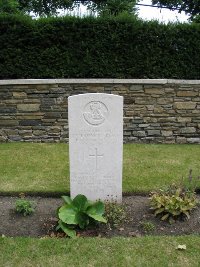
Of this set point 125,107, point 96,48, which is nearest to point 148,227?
point 125,107

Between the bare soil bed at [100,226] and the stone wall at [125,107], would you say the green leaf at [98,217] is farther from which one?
the stone wall at [125,107]

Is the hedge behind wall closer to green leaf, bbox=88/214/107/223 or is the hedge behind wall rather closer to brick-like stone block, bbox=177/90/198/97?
brick-like stone block, bbox=177/90/198/97

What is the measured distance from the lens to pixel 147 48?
808 centimetres

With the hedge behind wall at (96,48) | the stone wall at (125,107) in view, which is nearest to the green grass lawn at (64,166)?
the stone wall at (125,107)

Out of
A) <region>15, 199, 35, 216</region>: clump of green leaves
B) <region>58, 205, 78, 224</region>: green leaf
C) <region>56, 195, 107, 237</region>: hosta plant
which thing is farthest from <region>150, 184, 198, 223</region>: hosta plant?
<region>15, 199, 35, 216</region>: clump of green leaves

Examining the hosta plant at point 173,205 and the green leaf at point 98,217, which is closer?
the green leaf at point 98,217

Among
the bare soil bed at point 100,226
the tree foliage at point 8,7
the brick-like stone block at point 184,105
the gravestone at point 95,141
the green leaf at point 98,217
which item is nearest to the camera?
the green leaf at point 98,217

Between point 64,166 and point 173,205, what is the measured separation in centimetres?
255

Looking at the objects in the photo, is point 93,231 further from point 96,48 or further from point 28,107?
point 96,48

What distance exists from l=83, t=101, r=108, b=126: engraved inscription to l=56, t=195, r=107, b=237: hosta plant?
3.03ft

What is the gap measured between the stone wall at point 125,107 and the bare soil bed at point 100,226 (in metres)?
3.49

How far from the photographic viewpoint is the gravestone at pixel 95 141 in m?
4.52

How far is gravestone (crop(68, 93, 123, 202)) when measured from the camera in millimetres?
4523

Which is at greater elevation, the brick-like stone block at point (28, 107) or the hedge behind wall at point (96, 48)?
the hedge behind wall at point (96, 48)
